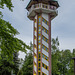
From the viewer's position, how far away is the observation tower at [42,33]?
2056cm

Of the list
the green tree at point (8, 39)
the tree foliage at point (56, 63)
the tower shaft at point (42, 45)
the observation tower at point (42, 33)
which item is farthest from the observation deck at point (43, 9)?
the green tree at point (8, 39)

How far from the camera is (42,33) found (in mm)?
21469

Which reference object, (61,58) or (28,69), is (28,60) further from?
(61,58)

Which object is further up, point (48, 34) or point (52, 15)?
point (52, 15)

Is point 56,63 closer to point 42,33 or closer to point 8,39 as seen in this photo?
point 42,33

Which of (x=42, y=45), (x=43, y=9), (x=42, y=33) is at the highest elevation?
(x=43, y=9)

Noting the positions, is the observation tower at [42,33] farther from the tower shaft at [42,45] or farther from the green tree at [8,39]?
the green tree at [8,39]

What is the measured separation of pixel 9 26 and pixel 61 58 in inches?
1240

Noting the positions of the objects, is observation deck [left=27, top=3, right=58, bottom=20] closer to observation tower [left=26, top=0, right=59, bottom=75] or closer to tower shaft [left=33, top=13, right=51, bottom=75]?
observation tower [left=26, top=0, right=59, bottom=75]

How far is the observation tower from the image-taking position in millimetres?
20562

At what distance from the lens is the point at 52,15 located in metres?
23.9

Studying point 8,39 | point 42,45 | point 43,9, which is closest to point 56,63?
point 42,45

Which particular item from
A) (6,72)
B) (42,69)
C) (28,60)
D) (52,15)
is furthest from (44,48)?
(6,72)

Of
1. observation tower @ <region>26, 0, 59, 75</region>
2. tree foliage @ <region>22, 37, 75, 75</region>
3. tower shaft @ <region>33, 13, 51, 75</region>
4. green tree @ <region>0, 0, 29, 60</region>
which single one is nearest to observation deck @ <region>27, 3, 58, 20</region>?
observation tower @ <region>26, 0, 59, 75</region>
